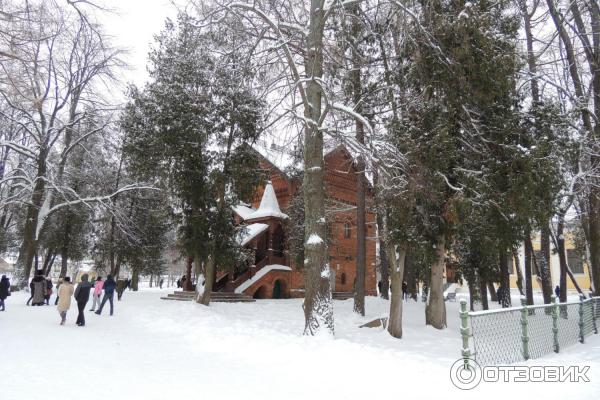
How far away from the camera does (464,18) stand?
1214cm

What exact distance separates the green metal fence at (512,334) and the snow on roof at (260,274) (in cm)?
1743

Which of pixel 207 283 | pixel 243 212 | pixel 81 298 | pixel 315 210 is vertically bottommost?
pixel 81 298

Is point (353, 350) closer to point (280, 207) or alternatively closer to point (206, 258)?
point (206, 258)

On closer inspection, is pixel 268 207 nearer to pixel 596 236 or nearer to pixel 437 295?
pixel 437 295

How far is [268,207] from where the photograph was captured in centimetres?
2909

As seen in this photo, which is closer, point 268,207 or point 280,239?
point 268,207

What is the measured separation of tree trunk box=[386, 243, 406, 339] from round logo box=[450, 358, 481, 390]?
5.39 m

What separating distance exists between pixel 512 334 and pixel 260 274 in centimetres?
1907

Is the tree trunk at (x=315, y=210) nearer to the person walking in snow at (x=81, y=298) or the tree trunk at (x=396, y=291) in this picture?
the tree trunk at (x=396, y=291)

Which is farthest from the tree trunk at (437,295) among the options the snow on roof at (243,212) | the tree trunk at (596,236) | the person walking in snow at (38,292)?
the snow on roof at (243,212)

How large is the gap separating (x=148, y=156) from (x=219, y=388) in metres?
13.9

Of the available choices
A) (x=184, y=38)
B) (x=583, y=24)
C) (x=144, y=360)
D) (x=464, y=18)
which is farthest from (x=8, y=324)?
(x=583, y=24)

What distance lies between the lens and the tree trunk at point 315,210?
1159cm

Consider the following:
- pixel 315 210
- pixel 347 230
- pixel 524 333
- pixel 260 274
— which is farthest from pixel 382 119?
pixel 347 230
